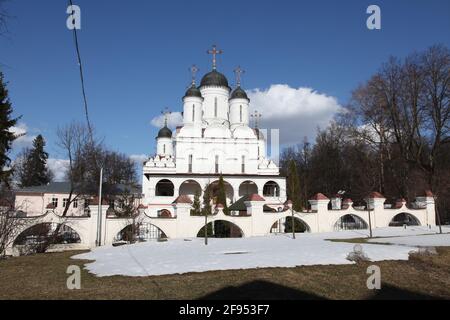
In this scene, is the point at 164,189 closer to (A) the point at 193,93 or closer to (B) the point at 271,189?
(A) the point at 193,93

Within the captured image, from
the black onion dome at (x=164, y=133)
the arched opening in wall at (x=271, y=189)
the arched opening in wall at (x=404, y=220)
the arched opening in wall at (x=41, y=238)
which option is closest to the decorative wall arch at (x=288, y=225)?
the arched opening in wall at (x=404, y=220)

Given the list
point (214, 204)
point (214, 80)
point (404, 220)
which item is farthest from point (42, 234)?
point (214, 80)

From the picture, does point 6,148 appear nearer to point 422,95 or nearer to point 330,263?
point 330,263

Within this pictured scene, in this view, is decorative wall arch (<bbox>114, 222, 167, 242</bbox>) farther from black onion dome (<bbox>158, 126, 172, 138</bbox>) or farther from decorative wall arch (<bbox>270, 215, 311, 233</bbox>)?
black onion dome (<bbox>158, 126, 172, 138</bbox>)

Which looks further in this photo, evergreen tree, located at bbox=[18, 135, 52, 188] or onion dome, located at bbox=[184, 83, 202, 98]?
evergreen tree, located at bbox=[18, 135, 52, 188]

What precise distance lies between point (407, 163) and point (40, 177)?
53329 mm

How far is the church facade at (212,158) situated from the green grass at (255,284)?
28.3 meters

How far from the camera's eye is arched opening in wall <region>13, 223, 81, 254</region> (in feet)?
53.4

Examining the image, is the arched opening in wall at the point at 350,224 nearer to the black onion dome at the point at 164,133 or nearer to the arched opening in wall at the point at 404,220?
the arched opening in wall at the point at 404,220

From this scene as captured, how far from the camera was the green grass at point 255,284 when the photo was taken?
6812 mm

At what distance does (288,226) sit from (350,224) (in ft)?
12.5

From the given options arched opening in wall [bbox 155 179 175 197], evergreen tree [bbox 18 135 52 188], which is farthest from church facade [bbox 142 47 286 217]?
evergreen tree [bbox 18 135 52 188]

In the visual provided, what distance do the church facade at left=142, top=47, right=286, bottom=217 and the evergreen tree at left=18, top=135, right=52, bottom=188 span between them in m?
27.1
